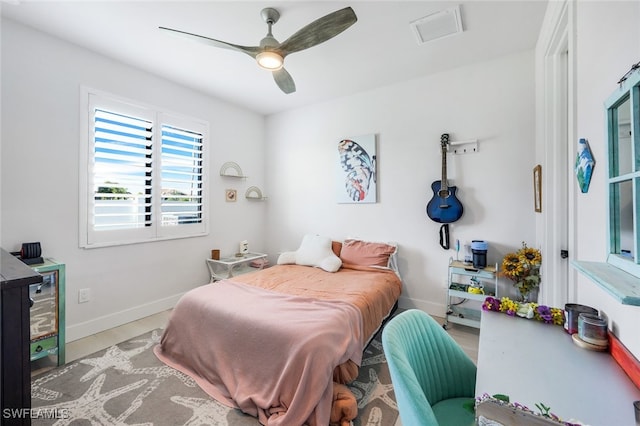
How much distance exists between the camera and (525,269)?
2.30 meters

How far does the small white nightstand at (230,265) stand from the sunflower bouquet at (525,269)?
2850mm

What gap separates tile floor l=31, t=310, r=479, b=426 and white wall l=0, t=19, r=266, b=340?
0.10m

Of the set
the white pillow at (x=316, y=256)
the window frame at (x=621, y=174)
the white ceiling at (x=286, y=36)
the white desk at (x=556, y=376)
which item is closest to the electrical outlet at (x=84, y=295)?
Answer: the white pillow at (x=316, y=256)

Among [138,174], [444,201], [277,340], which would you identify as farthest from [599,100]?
[138,174]

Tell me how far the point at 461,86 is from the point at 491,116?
0.45 m

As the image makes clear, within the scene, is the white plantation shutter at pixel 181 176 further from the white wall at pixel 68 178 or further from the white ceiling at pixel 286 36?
the white ceiling at pixel 286 36

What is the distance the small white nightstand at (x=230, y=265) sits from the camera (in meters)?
3.37

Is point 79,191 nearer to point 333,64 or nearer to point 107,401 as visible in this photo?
point 107,401

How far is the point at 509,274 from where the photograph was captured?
2.35 m

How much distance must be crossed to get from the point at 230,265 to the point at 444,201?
258cm

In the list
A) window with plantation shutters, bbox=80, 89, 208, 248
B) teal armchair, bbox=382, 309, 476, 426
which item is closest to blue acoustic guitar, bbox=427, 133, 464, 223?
teal armchair, bbox=382, 309, 476, 426

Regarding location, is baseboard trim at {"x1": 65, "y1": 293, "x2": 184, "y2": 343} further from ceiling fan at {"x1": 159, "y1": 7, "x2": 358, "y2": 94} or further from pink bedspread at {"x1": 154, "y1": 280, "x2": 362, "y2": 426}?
ceiling fan at {"x1": 159, "y1": 7, "x2": 358, "y2": 94}

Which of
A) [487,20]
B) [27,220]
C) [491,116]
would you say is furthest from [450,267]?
[27,220]

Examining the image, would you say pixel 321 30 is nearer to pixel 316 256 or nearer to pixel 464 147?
pixel 464 147
